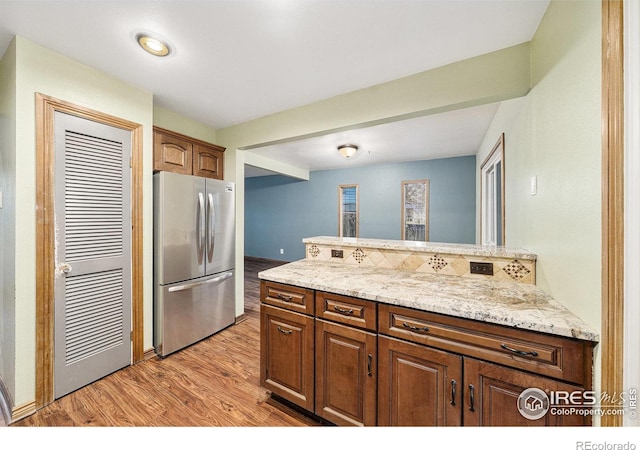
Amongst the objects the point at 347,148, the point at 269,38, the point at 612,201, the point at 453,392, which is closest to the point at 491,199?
the point at 347,148

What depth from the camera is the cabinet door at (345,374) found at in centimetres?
133

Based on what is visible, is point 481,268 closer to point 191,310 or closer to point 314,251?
point 314,251

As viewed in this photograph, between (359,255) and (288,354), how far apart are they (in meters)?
0.92

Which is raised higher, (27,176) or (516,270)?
(27,176)

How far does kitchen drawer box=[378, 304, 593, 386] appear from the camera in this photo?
955 millimetres

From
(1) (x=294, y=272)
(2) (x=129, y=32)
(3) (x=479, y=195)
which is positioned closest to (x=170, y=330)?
(1) (x=294, y=272)

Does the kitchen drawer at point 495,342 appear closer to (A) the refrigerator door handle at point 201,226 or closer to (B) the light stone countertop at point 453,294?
(B) the light stone countertop at point 453,294

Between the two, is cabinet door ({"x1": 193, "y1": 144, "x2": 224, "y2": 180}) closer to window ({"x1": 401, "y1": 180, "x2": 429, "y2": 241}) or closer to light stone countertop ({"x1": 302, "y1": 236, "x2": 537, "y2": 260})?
light stone countertop ({"x1": 302, "y1": 236, "x2": 537, "y2": 260})

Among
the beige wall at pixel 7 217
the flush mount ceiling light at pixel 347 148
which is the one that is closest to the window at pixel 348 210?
the flush mount ceiling light at pixel 347 148

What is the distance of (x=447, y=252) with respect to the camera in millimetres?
1743

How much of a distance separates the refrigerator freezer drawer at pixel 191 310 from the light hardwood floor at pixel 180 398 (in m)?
0.16

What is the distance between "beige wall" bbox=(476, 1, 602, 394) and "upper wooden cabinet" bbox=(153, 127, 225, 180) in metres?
3.02

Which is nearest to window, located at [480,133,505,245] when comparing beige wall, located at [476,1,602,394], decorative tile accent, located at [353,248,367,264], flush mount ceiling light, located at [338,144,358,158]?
beige wall, located at [476,1,602,394]

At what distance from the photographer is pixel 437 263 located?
5.89 ft
